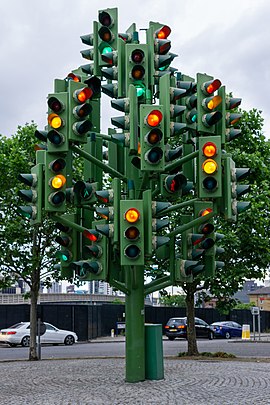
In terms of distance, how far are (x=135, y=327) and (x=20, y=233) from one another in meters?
9.34

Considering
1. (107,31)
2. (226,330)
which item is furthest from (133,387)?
(226,330)

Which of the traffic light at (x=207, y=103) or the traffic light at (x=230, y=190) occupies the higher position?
the traffic light at (x=207, y=103)

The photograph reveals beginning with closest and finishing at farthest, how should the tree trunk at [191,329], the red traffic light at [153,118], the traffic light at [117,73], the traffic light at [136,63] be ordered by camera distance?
the red traffic light at [153,118]
the traffic light at [136,63]
the traffic light at [117,73]
the tree trunk at [191,329]

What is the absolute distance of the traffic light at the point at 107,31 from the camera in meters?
12.4

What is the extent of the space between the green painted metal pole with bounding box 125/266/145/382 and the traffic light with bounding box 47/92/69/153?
3.02 metres

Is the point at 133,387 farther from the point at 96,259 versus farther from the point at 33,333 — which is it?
the point at 33,333

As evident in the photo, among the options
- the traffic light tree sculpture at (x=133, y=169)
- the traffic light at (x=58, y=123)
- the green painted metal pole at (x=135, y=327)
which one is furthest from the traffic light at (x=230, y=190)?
the traffic light at (x=58, y=123)

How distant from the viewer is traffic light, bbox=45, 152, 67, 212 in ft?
34.8

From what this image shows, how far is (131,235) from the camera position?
1023 centimetres

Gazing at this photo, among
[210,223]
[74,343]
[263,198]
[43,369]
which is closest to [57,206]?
[210,223]

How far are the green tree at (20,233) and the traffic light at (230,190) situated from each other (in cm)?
1043

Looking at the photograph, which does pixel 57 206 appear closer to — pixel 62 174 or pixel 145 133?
pixel 62 174

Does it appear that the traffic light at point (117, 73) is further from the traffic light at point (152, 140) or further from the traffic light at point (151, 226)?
the traffic light at point (151, 226)

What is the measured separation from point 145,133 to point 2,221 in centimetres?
1170
